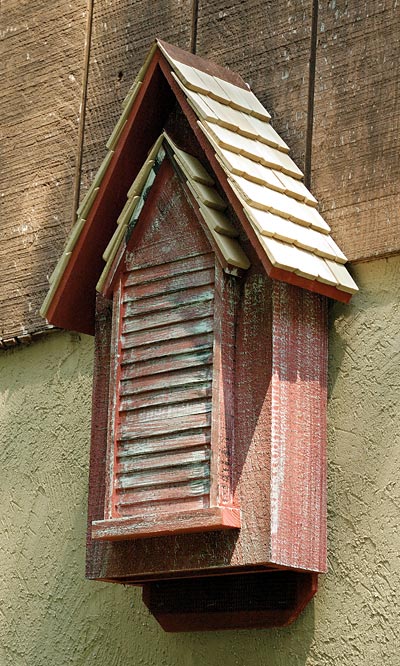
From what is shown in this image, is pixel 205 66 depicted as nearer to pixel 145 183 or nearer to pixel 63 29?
pixel 145 183

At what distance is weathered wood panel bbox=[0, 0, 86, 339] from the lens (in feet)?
15.0

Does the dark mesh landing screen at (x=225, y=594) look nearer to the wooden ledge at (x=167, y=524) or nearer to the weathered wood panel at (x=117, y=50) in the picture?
the wooden ledge at (x=167, y=524)

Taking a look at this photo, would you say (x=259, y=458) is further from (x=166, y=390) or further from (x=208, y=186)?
(x=208, y=186)

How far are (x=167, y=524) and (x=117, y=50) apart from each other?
184 centimetres

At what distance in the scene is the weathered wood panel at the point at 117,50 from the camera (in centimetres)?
446

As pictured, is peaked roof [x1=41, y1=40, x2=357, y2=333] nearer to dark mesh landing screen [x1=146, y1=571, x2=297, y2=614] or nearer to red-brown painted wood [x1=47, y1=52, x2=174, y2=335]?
red-brown painted wood [x1=47, y1=52, x2=174, y2=335]

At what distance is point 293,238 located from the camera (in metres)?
3.56

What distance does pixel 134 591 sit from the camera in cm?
401

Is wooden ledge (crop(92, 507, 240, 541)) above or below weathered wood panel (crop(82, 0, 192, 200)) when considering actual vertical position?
below

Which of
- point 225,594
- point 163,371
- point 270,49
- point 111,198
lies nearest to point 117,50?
point 270,49

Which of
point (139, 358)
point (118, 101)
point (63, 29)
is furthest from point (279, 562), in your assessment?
point (63, 29)

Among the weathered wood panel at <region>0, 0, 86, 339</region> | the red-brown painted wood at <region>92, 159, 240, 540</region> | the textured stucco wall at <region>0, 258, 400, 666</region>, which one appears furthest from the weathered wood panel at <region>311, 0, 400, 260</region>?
the weathered wood panel at <region>0, 0, 86, 339</region>

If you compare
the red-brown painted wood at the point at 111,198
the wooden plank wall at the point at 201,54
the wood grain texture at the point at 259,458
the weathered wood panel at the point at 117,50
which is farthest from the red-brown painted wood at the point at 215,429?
the weathered wood panel at the point at 117,50

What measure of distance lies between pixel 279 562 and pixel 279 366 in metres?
0.51
